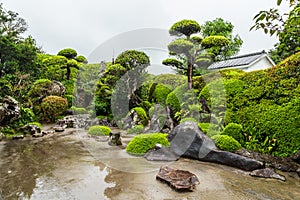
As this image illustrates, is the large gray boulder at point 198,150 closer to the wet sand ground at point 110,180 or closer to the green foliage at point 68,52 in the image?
the wet sand ground at point 110,180

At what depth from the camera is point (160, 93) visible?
1247cm

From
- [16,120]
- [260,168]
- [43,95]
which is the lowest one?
[260,168]

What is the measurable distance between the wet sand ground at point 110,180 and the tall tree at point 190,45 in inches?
203

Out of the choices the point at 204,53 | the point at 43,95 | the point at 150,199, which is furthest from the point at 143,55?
the point at 150,199

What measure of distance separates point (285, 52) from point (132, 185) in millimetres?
18542

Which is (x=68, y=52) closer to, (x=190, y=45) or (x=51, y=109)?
(x=51, y=109)

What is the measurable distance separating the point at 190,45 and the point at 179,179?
21.3 ft

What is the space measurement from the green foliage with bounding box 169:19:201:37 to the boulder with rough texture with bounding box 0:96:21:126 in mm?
7621

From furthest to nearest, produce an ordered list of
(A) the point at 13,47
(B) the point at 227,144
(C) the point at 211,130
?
(A) the point at 13,47
(C) the point at 211,130
(B) the point at 227,144

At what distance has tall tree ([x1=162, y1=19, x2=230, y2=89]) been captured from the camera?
895 centimetres

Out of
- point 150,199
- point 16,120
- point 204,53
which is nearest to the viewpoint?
point 150,199

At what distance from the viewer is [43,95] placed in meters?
13.8

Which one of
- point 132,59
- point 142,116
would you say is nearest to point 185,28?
point 132,59

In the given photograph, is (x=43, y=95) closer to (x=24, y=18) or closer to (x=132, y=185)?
(x=24, y=18)
